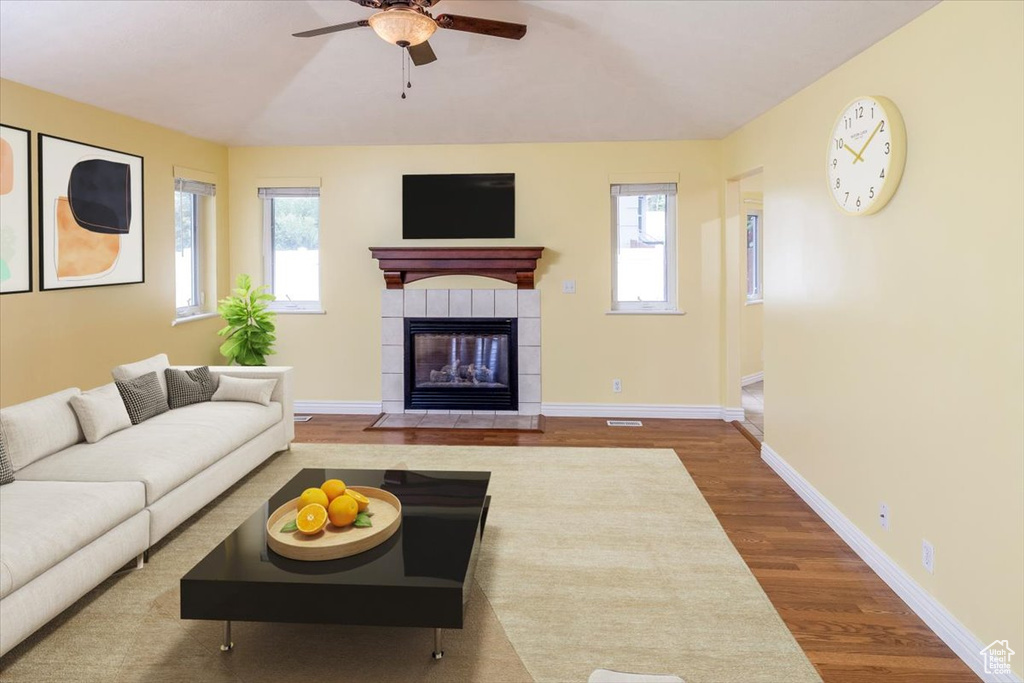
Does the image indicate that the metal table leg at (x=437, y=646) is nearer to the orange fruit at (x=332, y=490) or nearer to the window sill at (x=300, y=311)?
the orange fruit at (x=332, y=490)

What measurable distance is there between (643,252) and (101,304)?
14.5 ft

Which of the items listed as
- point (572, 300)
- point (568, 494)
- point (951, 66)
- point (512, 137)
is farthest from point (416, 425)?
point (951, 66)

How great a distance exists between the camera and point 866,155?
333 centimetres

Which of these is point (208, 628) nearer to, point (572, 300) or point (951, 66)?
point (951, 66)

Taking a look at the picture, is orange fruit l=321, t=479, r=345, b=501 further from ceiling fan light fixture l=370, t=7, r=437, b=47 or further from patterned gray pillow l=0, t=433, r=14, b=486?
ceiling fan light fixture l=370, t=7, r=437, b=47

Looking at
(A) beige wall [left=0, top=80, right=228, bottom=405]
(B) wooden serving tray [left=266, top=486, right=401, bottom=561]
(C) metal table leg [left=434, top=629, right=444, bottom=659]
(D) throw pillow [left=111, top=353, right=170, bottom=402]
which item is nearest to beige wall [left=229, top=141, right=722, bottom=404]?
(A) beige wall [left=0, top=80, right=228, bottom=405]

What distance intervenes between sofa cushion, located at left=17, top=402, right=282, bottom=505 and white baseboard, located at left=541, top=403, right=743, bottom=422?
2.83 metres

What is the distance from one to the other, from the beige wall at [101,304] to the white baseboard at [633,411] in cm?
320

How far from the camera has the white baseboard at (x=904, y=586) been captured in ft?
8.20

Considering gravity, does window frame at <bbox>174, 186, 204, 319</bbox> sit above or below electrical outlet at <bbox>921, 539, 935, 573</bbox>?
above

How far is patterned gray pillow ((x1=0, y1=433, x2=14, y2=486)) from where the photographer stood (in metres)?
3.08

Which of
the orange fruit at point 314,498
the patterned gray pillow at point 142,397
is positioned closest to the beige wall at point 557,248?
the patterned gray pillow at point 142,397

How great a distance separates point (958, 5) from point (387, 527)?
2.96m

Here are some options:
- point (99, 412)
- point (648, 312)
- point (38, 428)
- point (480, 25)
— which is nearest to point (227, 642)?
point (38, 428)
